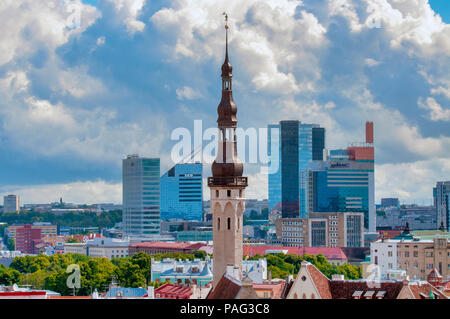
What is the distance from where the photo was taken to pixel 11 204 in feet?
484

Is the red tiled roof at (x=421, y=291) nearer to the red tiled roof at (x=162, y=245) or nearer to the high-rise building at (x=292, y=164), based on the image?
the red tiled roof at (x=162, y=245)

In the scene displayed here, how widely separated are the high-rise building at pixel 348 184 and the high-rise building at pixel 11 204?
156 feet

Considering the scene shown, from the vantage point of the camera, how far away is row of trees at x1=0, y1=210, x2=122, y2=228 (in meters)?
142

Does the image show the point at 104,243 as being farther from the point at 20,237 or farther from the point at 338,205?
the point at 338,205

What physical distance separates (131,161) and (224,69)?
82.3 meters

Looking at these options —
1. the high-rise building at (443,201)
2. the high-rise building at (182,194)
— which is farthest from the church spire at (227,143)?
the high-rise building at (182,194)

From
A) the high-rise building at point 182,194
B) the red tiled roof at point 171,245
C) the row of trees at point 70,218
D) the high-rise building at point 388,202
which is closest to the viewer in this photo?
the red tiled roof at point 171,245

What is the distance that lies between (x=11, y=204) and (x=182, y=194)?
3620 cm

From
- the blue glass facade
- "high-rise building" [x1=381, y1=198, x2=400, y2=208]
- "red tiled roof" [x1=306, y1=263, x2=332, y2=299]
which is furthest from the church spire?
"high-rise building" [x1=381, y1=198, x2=400, y2=208]

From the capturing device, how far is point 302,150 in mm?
137625

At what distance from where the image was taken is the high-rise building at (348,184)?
11572cm
